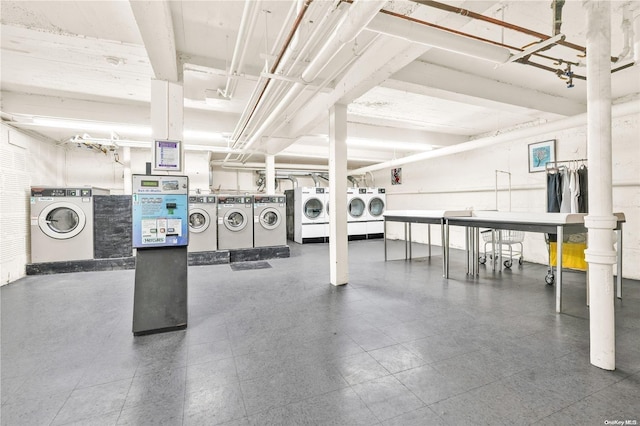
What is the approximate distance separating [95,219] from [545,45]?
20.7 feet

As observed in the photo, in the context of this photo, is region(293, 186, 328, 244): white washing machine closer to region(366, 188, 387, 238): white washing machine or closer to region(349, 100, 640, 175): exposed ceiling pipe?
region(366, 188, 387, 238): white washing machine

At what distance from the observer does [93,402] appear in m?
1.50

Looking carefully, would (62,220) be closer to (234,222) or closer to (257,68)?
(234,222)

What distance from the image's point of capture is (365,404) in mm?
1453

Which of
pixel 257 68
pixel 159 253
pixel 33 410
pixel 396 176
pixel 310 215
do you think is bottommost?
pixel 33 410

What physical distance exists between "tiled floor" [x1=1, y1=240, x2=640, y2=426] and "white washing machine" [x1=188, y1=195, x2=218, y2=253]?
1.86 metres

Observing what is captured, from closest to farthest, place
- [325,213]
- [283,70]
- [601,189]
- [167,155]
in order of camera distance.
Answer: [601,189] < [283,70] < [167,155] < [325,213]

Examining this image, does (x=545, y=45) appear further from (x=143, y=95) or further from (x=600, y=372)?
(x=143, y=95)

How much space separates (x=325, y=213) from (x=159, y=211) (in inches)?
225

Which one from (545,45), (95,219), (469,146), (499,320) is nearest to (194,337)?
(499,320)

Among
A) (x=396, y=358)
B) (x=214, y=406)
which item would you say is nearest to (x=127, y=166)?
(x=214, y=406)

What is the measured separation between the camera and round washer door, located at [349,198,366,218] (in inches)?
320

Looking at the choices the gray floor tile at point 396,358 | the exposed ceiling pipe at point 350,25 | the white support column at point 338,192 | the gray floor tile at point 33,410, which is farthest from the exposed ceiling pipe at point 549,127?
the gray floor tile at point 33,410

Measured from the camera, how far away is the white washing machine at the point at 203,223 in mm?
5164
